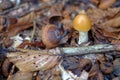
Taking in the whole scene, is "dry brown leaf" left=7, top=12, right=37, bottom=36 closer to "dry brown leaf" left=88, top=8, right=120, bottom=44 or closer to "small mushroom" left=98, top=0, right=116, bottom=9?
"dry brown leaf" left=88, top=8, right=120, bottom=44

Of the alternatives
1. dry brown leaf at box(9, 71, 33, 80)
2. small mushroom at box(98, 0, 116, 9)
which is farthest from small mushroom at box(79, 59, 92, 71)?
small mushroom at box(98, 0, 116, 9)

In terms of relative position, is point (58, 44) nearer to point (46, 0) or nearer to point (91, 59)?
point (91, 59)

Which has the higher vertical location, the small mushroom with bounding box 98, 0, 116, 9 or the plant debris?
the small mushroom with bounding box 98, 0, 116, 9

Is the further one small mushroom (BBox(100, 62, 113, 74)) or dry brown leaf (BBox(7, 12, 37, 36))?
dry brown leaf (BBox(7, 12, 37, 36))

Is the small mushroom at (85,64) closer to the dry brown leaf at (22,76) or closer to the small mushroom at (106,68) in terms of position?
the small mushroom at (106,68)

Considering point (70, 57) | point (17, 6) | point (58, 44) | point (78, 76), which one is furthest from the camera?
point (17, 6)

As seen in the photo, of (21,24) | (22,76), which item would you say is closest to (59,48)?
(22,76)

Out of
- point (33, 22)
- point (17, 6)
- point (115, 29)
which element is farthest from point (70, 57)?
point (17, 6)

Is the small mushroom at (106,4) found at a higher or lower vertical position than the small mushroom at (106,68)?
higher

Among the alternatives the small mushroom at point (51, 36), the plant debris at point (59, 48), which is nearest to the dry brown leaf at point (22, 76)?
the plant debris at point (59, 48)
